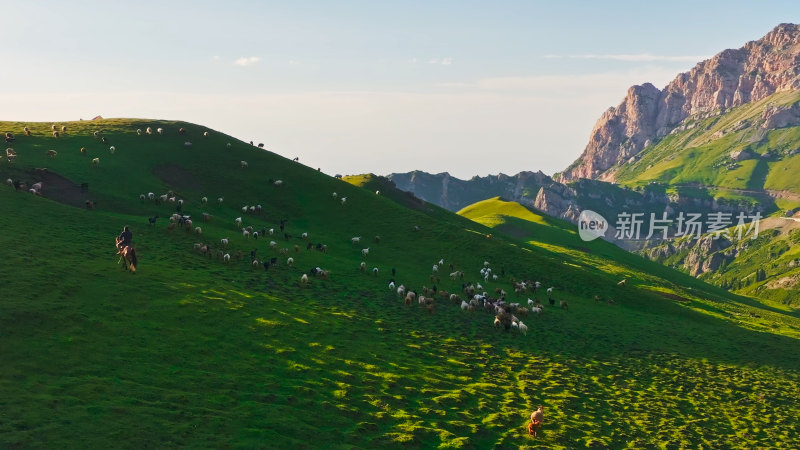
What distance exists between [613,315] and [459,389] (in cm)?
4301

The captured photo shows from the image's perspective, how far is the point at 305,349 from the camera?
38406mm

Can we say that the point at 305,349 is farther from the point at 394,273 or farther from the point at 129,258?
the point at 394,273

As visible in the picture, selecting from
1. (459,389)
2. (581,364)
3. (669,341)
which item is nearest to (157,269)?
(459,389)

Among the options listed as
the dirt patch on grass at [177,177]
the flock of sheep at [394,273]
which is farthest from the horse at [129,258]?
the dirt patch on grass at [177,177]

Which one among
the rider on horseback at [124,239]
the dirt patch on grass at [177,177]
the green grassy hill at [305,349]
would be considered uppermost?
the dirt patch on grass at [177,177]

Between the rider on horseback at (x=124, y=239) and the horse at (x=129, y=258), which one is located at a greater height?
the rider on horseback at (x=124, y=239)

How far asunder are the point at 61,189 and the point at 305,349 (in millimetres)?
51596

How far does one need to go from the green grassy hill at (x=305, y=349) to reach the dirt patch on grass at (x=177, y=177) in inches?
19.8

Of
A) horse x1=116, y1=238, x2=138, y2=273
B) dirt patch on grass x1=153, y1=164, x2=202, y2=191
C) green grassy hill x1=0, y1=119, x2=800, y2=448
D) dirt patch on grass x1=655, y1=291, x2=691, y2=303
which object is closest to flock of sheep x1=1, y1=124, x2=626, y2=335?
green grassy hill x1=0, y1=119, x2=800, y2=448

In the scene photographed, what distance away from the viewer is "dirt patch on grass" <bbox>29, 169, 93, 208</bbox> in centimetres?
6781

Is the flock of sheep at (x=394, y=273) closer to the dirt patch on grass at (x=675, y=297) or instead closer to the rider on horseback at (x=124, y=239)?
the rider on horseback at (x=124, y=239)

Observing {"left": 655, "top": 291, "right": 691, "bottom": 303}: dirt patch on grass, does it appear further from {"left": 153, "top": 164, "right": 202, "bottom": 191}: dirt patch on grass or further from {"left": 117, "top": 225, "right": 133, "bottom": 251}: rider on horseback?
{"left": 117, "top": 225, "right": 133, "bottom": 251}: rider on horseback

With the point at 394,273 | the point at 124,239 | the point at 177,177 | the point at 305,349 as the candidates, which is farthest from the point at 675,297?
the point at 124,239

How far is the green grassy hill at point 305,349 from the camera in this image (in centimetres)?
2727
